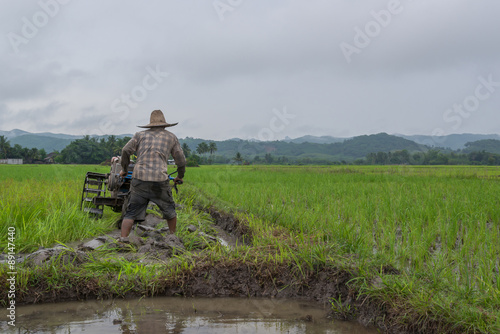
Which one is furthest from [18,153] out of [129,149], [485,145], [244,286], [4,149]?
[485,145]

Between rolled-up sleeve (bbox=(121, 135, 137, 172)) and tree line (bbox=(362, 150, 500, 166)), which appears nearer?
rolled-up sleeve (bbox=(121, 135, 137, 172))

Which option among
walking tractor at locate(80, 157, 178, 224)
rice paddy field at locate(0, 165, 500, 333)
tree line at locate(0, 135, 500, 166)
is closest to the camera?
rice paddy field at locate(0, 165, 500, 333)

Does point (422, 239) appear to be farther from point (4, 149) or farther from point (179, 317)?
point (4, 149)

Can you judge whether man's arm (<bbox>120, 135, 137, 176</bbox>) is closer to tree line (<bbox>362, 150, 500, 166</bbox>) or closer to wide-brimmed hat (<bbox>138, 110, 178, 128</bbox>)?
wide-brimmed hat (<bbox>138, 110, 178, 128</bbox>)

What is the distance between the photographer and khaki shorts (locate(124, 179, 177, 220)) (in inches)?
154

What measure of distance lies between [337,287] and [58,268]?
2.06 meters

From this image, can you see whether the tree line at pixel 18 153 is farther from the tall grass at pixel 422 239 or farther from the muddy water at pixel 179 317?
the muddy water at pixel 179 317

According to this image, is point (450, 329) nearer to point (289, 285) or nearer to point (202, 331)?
point (289, 285)

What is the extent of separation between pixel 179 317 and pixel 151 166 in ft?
5.92

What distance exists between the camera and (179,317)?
243cm

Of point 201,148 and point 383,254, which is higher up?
point 201,148

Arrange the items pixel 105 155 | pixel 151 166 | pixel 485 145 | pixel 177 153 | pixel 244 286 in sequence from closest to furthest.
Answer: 1. pixel 244 286
2. pixel 151 166
3. pixel 177 153
4. pixel 105 155
5. pixel 485 145

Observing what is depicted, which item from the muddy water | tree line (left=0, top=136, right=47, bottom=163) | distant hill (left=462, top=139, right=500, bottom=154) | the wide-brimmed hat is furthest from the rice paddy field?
distant hill (left=462, top=139, right=500, bottom=154)

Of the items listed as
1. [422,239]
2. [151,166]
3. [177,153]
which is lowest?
[422,239]
